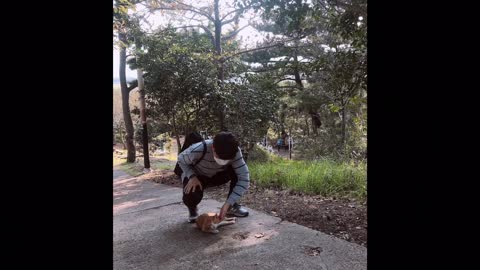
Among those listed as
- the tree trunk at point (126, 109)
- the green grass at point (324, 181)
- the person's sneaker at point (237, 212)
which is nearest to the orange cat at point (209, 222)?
the person's sneaker at point (237, 212)

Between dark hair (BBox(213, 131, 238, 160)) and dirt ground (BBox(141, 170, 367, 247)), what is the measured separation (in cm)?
120

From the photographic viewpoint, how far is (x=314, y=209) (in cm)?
414

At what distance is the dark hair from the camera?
2939 mm

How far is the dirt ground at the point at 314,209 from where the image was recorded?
3352 millimetres

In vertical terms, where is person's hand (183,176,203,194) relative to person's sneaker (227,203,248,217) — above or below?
above

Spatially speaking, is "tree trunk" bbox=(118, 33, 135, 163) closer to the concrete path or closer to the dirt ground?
the dirt ground

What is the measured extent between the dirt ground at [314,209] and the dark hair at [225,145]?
1204 mm

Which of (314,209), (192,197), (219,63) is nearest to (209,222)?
(192,197)

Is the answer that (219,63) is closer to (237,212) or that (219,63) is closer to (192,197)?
(237,212)

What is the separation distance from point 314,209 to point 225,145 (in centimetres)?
179

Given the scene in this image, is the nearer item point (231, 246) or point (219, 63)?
point (231, 246)

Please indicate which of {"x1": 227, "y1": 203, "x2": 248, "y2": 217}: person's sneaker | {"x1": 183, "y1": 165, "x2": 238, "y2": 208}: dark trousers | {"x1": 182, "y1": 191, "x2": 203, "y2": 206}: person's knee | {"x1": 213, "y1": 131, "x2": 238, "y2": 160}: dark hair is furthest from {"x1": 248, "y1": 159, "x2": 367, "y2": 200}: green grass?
{"x1": 213, "y1": 131, "x2": 238, "y2": 160}: dark hair

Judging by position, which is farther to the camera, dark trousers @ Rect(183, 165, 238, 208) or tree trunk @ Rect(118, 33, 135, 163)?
tree trunk @ Rect(118, 33, 135, 163)
